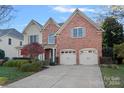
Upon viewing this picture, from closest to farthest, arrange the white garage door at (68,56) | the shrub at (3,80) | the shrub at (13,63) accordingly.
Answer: the shrub at (3,80) < the shrub at (13,63) < the white garage door at (68,56)

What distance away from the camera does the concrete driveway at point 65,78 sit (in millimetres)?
18703

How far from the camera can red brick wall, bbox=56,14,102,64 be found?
2367 cm

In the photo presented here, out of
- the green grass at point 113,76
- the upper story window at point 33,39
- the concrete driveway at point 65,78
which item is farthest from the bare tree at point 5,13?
the green grass at point 113,76

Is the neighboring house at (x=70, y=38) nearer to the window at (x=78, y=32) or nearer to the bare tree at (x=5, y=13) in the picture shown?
the window at (x=78, y=32)

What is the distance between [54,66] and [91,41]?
2747 millimetres

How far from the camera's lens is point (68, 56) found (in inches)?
988

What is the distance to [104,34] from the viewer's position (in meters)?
22.6

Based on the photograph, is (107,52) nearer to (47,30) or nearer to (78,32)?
(78,32)

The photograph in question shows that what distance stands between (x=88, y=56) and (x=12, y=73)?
484 centimetres

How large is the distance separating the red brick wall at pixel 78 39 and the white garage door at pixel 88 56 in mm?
269

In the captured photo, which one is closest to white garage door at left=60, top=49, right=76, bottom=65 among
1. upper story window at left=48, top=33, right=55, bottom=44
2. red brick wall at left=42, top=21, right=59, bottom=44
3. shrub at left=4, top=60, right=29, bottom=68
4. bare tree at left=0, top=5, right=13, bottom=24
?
upper story window at left=48, top=33, right=55, bottom=44
